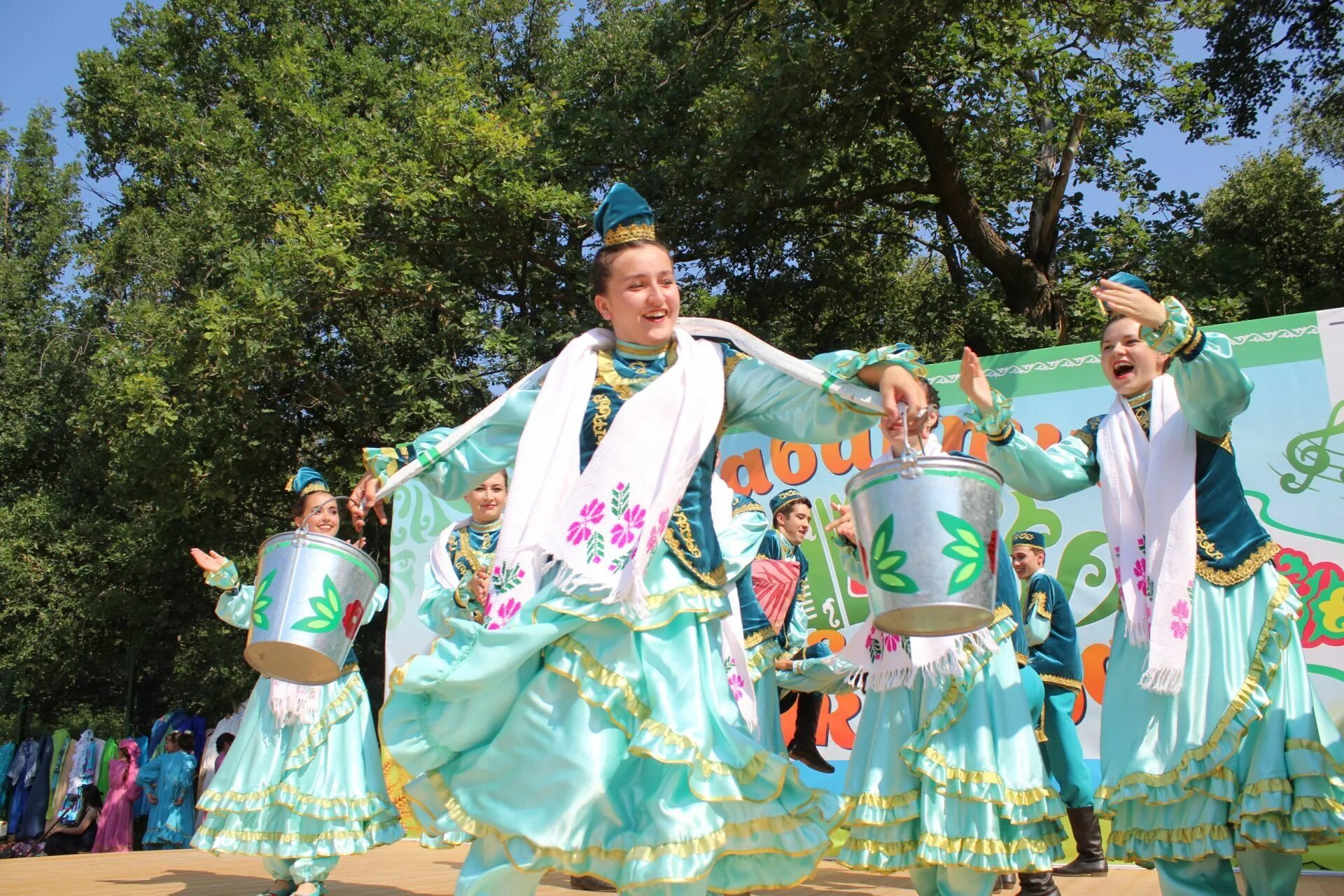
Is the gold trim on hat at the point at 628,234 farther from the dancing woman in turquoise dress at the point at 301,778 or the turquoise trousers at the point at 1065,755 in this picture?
the turquoise trousers at the point at 1065,755

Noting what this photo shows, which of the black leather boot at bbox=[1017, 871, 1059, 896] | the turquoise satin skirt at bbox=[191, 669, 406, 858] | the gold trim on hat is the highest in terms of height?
the gold trim on hat

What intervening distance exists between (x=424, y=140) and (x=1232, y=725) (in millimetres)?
11527

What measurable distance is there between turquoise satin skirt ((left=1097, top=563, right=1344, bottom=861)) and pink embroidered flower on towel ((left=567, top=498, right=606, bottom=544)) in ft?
6.04

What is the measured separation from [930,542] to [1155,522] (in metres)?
1.22

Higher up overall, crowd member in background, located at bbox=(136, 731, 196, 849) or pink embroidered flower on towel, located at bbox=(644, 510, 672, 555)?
pink embroidered flower on towel, located at bbox=(644, 510, 672, 555)

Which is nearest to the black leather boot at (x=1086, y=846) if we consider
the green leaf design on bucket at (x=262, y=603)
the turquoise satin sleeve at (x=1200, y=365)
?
the turquoise satin sleeve at (x=1200, y=365)

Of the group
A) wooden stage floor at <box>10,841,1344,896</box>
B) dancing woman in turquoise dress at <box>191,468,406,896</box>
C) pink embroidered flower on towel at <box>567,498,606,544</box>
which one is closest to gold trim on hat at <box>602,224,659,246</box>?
pink embroidered flower on towel at <box>567,498,606,544</box>

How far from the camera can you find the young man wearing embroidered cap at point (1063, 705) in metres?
5.35

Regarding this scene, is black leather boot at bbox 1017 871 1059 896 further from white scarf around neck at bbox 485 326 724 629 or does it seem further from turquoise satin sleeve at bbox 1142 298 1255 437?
white scarf around neck at bbox 485 326 724 629

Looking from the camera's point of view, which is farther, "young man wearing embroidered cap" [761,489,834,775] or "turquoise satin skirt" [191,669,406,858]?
"young man wearing embroidered cap" [761,489,834,775]

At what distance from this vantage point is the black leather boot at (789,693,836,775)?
269 inches

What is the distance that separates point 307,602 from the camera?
12.7 feet

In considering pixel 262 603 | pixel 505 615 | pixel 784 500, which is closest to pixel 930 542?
pixel 505 615

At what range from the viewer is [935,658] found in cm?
400
